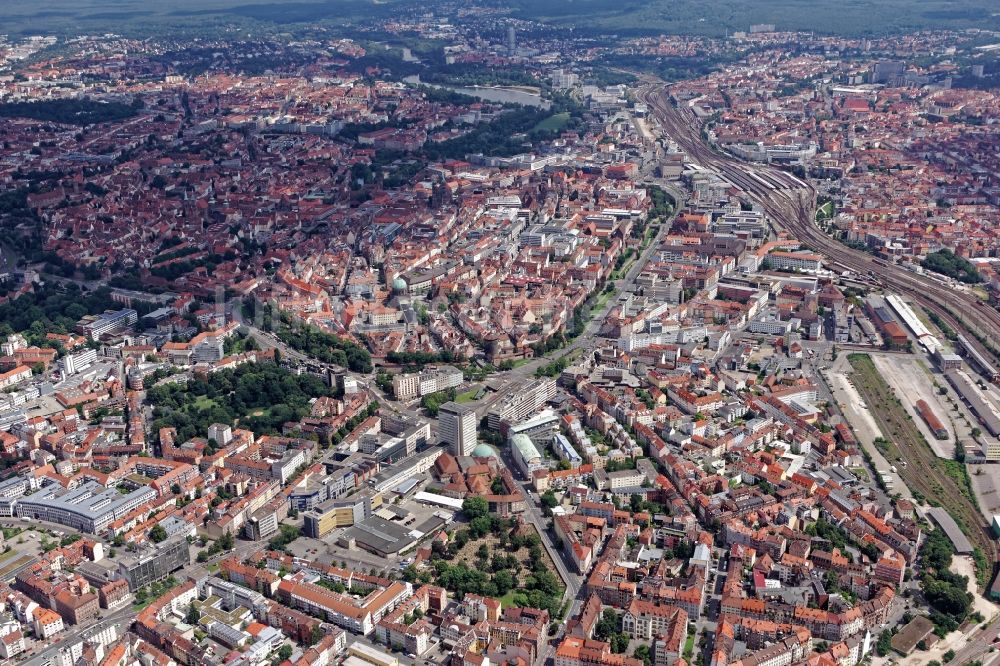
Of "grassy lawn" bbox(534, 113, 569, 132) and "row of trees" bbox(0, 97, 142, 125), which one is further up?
"row of trees" bbox(0, 97, 142, 125)

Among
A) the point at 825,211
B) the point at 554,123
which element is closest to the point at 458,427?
the point at 825,211

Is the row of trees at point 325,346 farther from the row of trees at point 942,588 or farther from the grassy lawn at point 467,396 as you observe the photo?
the row of trees at point 942,588

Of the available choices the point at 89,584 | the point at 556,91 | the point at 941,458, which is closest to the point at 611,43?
the point at 556,91

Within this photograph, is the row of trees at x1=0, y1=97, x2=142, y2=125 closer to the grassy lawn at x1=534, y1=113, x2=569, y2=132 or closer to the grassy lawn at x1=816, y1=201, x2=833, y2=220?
the grassy lawn at x1=534, y1=113, x2=569, y2=132

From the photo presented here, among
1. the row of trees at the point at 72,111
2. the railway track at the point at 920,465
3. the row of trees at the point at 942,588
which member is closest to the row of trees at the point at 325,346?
the railway track at the point at 920,465

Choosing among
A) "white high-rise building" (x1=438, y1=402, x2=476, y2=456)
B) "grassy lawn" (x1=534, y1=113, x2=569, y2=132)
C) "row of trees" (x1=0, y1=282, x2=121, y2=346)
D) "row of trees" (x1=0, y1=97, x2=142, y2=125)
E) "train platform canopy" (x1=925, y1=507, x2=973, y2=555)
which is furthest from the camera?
"row of trees" (x1=0, y1=97, x2=142, y2=125)

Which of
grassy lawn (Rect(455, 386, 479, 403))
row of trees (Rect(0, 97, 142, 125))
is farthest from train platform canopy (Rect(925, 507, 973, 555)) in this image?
row of trees (Rect(0, 97, 142, 125))
